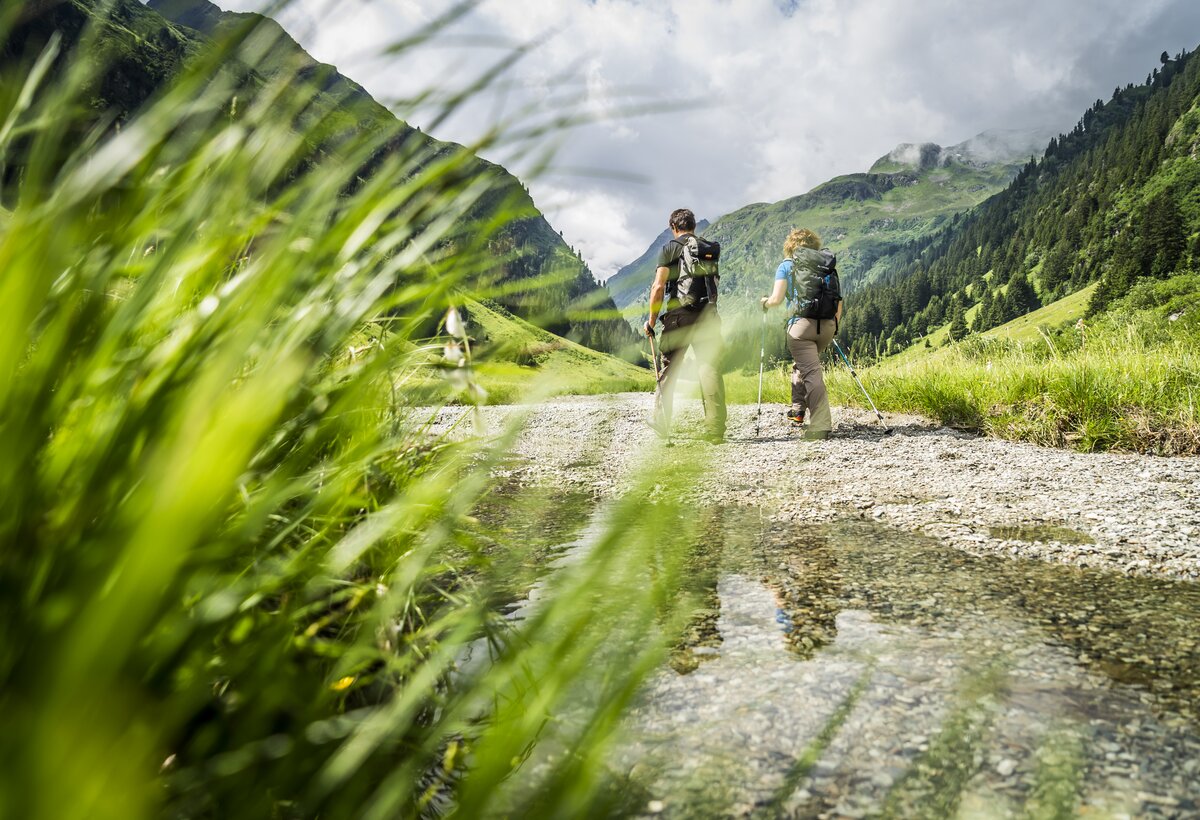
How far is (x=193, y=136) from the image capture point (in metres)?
1.13

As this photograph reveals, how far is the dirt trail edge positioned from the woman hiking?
64 cm

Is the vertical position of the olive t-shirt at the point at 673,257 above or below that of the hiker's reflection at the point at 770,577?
above

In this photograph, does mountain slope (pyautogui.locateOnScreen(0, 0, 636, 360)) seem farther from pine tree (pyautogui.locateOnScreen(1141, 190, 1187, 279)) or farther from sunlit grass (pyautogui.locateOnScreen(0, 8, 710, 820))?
pine tree (pyautogui.locateOnScreen(1141, 190, 1187, 279))

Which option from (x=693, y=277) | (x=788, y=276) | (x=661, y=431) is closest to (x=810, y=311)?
(x=788, y=276)

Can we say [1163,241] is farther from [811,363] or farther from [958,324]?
[811,363]

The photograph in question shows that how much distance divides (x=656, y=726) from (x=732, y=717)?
1.02ft

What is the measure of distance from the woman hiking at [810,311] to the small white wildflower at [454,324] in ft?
30.2

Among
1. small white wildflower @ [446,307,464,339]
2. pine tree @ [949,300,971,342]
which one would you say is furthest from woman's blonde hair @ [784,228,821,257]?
pine tree @ [949,300,971,342]

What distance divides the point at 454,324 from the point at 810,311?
374 inches

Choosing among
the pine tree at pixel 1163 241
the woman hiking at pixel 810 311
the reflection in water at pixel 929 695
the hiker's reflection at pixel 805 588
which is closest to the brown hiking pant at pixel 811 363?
the woman hiking at pixel 810 311

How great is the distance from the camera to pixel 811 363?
10.1 metres

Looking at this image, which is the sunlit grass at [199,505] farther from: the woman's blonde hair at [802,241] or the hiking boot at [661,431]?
the woman's blonde hair at [802,241]

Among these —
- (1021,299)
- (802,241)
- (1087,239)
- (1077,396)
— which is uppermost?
(1087,239)

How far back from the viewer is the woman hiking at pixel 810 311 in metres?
10.1
